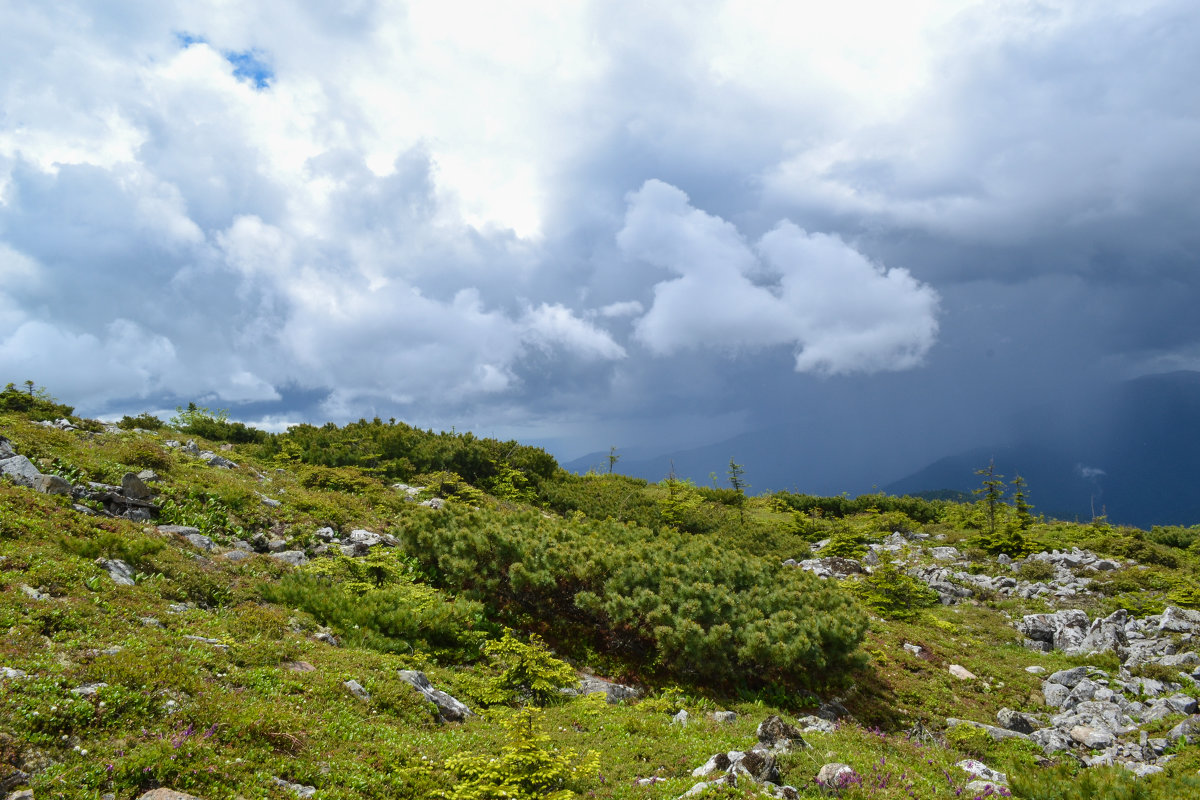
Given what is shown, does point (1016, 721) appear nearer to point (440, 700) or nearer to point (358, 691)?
point (440, 700)

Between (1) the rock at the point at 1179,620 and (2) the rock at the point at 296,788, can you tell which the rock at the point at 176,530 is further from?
(1) the rock at the point at 1179,620

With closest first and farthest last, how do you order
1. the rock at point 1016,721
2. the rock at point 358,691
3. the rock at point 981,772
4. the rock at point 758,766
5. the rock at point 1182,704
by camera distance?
the rock at point 758,766, the rock at point 981,772, the rock at point 358,691, the rock at point 1182,704, the rock at point 1016,721

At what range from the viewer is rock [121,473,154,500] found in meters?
15.8

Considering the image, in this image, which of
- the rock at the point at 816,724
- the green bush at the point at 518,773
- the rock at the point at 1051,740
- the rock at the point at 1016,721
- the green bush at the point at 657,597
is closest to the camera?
the green bush at the point at 518,773

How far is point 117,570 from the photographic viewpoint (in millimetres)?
11070

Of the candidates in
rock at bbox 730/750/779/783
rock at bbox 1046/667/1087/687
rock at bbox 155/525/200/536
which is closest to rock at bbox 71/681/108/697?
rock at bbox 730/750/779/783

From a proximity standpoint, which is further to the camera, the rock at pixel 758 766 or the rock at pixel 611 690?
the rock at pixel 611 690

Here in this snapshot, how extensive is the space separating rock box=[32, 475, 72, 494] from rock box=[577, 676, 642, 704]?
14.4 m

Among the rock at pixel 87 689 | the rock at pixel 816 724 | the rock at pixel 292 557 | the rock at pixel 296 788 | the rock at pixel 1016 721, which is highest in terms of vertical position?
the rock at pixel 292 557

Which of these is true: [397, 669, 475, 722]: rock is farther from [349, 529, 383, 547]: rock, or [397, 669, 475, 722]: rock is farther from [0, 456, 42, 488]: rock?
[0, 456, 42, 488]: rock

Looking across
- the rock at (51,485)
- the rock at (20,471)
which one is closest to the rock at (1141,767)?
the rock at (51,485)

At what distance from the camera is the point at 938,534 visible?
116ft

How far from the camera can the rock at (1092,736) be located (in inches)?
484

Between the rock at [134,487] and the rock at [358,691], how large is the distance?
1120 centimetres
